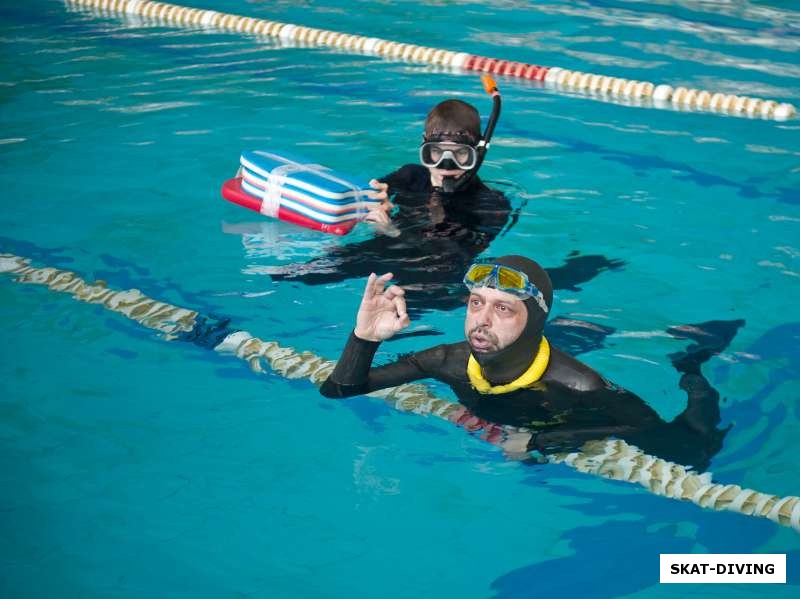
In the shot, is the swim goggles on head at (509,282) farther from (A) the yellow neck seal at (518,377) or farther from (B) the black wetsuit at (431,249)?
(B) the black wetsuit at (431,249)

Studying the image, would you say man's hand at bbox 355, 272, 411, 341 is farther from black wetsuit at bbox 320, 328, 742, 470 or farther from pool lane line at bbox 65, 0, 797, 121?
pool lane line at bbox 65, 0, 797, 121

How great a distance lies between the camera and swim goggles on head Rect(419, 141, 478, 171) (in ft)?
19.9

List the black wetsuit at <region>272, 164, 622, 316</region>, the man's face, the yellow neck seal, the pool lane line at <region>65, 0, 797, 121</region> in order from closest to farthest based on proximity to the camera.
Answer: the man's face
the yellow neck seal
the black wetsuit at <region>272, 164, 622, 316</region>
the pool lane line at <region>65, 0, 797, 121</region>

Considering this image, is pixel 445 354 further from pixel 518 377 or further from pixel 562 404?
pixel 562 404

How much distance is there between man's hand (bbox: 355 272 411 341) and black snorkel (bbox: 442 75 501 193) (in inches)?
87.9

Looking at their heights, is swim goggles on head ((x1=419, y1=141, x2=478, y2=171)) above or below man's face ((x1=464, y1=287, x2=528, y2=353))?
above

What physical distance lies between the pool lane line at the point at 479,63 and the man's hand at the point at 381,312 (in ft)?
19.5

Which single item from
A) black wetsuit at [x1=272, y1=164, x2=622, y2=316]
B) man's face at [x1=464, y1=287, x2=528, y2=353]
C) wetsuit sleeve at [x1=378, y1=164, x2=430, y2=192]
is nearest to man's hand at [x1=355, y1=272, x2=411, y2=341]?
man's face at [x1=464, y1=287, x2=528, y2=353]

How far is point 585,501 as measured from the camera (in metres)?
4.12

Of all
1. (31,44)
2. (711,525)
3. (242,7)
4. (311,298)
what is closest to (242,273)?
(311,298)

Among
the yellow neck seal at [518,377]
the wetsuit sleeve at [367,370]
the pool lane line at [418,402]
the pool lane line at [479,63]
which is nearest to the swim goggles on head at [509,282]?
the yellow neck seal at [518,377]

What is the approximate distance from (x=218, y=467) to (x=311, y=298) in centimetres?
166

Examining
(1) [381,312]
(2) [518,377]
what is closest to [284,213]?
(1) [381,312]

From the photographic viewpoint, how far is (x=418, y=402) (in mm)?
4754
